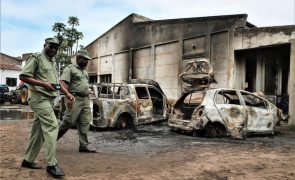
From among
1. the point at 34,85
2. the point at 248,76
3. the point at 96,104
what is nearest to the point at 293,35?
the point at 248,76

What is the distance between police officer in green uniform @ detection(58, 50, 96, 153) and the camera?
20.9ft

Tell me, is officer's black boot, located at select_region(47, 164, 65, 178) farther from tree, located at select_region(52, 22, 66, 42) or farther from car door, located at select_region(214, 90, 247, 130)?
tree, located at select_region(52, 22, 66, 42)

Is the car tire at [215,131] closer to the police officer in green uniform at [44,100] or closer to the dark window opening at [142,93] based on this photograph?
the dark window opening at [142,93]

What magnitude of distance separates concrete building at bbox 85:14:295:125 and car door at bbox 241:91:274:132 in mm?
2069

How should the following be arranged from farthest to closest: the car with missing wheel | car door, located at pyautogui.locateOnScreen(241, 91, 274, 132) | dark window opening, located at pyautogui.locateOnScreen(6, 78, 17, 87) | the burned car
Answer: dark window opening, located at pyautogui.locateOnScreen(6, 78, 17, 87) < the car with missing wheel < the burned car < car door, located at pyautogui.locateOnScreen(241, 91, 274, 132)

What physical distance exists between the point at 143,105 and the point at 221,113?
3179 millimetres

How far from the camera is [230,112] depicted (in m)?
9.12

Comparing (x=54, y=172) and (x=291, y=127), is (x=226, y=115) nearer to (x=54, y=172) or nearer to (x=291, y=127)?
(x=291, y=127)

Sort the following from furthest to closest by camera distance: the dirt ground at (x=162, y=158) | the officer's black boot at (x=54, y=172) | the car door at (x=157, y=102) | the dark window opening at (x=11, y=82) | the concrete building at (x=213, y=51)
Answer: the dark window opening at (x=11, y=82) → the concrete building at (x=213, y=51) → the car door at (x=157, y=102) → the dirt ground at (x=162, y=158) → the officer's black boot at (x=54, y=172)

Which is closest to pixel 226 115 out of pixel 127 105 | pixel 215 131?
pixel 215 131

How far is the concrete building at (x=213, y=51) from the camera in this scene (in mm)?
12987

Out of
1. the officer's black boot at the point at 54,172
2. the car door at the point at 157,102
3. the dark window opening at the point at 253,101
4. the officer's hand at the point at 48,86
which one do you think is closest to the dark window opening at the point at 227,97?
the dark window opening at the point at 253,101

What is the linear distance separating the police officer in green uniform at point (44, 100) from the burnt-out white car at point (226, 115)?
473 centimetres

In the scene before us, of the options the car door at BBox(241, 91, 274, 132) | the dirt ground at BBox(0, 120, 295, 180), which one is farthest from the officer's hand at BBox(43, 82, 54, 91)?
the car door at BBox(241, 91, 274, 132)
